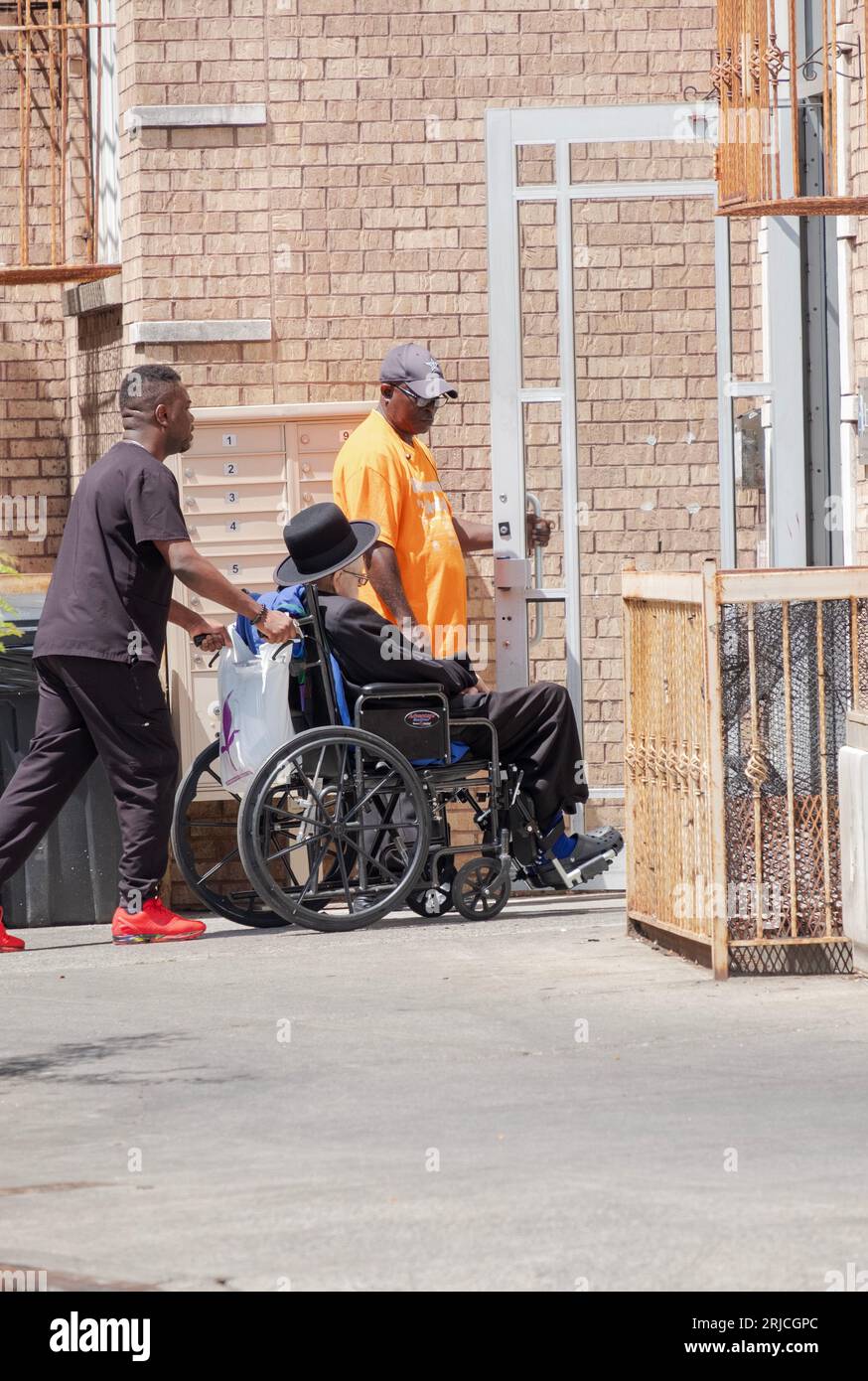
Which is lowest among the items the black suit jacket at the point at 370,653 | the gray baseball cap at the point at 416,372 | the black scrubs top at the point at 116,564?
the black suit jacket at the point at 370,653

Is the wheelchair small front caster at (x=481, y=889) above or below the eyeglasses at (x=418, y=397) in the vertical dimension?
below

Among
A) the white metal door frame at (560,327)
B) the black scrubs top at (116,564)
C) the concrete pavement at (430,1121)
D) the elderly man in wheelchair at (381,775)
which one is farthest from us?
the white metal door frame at (560,327)

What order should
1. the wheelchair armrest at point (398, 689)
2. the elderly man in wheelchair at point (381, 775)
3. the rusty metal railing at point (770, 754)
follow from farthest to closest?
1. the wheelchair armrest at point (398, 689)
2. the elderly man in wheelchair at point (381, 775)
3. the rusty metal railing at point (770, 754)

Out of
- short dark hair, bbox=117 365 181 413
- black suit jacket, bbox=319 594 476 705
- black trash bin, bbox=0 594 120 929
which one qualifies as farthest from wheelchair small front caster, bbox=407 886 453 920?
short dark hair, bbox=117 365 181 413

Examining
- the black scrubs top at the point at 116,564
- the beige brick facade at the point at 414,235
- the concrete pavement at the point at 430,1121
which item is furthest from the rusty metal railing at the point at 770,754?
the beige brick facade at the point at 414,235

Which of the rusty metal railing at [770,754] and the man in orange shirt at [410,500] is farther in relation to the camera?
the man in orange shirt at [410,500]

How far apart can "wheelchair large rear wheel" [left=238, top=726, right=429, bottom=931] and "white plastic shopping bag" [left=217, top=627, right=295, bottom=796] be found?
0.41 feet

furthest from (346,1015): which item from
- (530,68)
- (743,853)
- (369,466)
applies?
(530,68)

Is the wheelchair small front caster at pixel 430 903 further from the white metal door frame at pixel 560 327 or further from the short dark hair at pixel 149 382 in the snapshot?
the short dark hair at pixel 149 382

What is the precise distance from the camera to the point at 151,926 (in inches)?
322

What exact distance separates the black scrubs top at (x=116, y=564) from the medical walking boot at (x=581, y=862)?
1640 mm

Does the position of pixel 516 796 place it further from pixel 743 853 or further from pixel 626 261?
pixel 626 261

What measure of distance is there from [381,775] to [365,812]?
17 centimetres

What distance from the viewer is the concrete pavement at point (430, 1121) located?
163 inches
